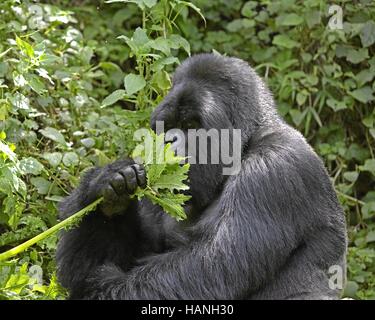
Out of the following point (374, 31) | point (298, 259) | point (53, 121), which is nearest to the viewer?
point (298, 259)

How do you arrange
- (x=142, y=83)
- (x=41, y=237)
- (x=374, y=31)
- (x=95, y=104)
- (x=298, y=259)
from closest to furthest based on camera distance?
(x=41, y=237), (x=298, y=259), (x=142, y=83), (x=95, y=104), (x=374, y=31)

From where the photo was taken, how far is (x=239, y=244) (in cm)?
377

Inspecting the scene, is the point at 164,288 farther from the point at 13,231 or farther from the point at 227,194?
the point at 13,231

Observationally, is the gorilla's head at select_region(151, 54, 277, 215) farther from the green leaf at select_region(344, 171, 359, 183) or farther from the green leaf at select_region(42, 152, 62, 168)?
the green leaf at select_region(344, 171, 359, 183)

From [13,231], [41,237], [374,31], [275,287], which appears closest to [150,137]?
[41,237]

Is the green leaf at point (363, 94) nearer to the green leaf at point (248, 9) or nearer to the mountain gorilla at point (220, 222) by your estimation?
the green leaf at point (248, 9)

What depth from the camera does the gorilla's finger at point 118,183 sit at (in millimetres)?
3781

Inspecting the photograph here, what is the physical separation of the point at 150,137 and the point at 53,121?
5.76 feet

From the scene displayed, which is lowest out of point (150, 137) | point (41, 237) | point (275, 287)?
point (275, 287)

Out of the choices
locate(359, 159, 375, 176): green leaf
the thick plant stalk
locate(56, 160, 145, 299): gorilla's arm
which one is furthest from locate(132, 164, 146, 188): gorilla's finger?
locate(359, 159, 375, 176): green leaf

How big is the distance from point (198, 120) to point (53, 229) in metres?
0.87

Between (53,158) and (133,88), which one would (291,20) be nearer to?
(133,88)

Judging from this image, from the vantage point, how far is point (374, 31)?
625 centimetres

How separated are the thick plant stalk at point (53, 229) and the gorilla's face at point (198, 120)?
0.47m
